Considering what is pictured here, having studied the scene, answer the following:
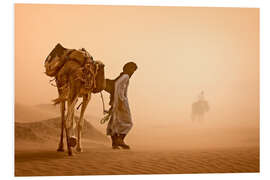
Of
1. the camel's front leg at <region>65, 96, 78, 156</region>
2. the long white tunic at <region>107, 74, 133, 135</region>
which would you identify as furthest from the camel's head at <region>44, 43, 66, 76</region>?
the long white tunic at <region>107, 74, 133, 135</region>

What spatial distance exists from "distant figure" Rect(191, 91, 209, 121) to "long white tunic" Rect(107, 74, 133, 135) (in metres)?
0.93

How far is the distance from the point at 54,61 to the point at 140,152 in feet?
5.79

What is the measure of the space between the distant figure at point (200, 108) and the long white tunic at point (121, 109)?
93 centimetres

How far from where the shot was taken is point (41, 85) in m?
6.18

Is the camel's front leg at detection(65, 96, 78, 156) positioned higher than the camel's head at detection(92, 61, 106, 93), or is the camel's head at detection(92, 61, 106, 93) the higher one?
the camel's head at detection(92, 61, 106, 93)

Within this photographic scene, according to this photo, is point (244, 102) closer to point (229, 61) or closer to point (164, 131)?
point (229, 61)

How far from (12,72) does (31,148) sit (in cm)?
108

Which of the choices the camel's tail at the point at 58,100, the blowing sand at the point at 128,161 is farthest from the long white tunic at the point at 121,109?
the camel's tail at the point at 58,100

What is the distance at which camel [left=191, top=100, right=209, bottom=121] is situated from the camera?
6.38 metres

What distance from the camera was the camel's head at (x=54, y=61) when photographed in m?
6.19

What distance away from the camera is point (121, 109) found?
6.34 meters

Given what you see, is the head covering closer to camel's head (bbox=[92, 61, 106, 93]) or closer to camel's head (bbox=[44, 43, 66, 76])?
camel's head (bbox=[92, 61, 106, 93])

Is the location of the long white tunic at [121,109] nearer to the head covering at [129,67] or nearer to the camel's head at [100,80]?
the head covering at [129,67]
